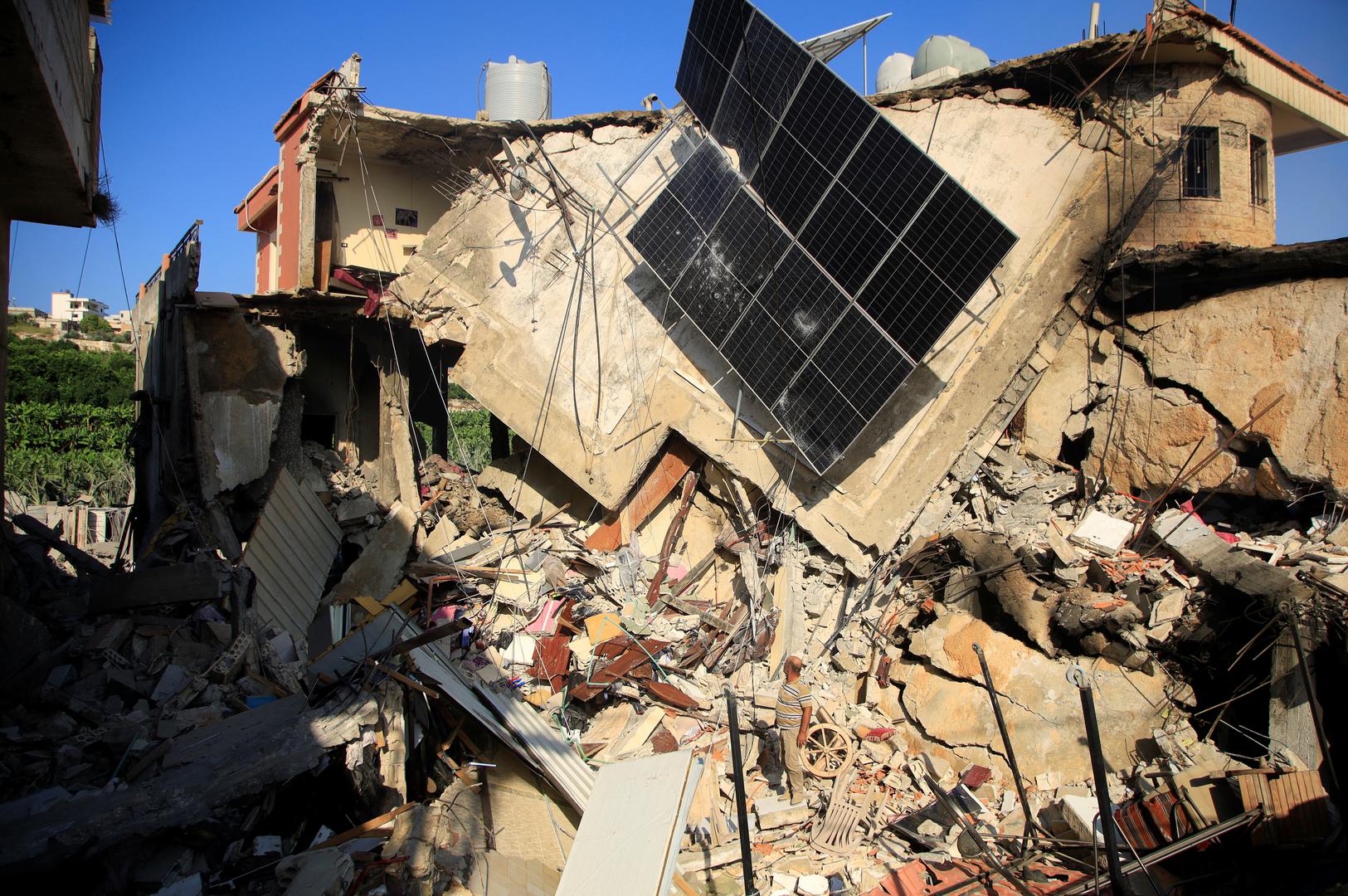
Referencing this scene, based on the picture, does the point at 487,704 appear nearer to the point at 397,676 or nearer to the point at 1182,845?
the point at 397,676

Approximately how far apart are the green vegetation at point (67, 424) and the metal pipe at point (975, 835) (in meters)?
16.0

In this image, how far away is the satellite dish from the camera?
11.2m

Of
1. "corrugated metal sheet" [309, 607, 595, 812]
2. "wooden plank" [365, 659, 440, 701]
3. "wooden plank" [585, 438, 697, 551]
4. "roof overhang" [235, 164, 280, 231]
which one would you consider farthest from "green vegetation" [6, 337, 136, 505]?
"wooden plank" [365, 659, 440, 701]

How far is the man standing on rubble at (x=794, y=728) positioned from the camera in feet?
26.9

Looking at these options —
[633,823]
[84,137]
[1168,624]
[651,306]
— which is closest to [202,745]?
[633,823]

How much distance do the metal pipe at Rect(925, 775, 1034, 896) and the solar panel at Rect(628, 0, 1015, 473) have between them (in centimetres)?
382

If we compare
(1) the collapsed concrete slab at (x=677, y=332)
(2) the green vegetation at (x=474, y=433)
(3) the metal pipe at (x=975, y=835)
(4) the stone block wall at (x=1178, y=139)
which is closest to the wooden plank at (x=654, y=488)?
(1) the collapsed concrete slab at (x=677, y=332)

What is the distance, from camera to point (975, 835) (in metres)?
6.53

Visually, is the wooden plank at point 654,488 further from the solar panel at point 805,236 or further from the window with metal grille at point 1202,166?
the window with metal grille at point 1202,166

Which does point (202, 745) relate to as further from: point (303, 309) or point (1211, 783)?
point (1211, 783)

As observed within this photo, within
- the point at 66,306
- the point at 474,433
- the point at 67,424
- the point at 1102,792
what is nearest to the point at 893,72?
the point at 1102,792

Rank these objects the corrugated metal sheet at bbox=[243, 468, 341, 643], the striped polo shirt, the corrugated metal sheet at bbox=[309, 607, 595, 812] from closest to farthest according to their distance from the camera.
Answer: the corrugated metal sheet at bbox=[309, 607, 595, 812] → the striped polo shirt → the corrugated metal sheet at bbox=[243, 468, 341, 643]

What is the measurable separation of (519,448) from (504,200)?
371 cm

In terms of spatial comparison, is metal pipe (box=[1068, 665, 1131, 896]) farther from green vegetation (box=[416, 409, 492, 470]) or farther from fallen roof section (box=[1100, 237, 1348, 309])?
green vegetation (box=[416, 409, 492, 470])
